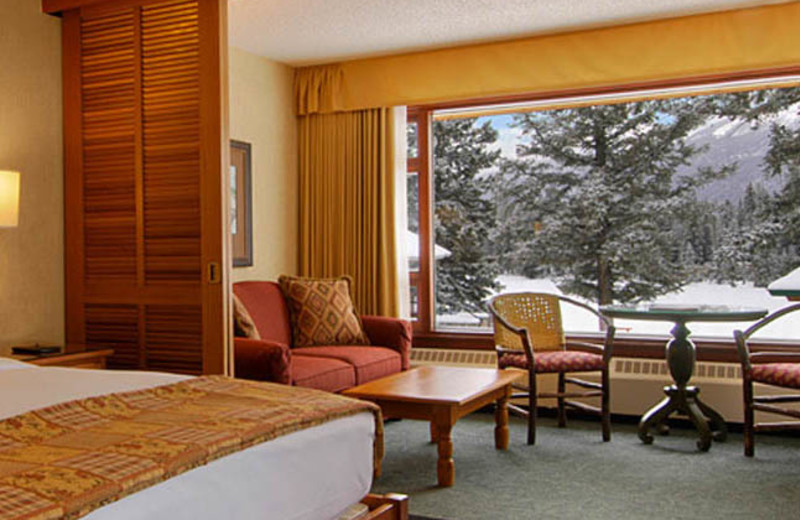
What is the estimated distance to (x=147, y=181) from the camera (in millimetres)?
3977

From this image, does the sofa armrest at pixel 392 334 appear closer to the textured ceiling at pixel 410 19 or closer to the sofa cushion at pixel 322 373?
the sofa cushion at pixel 322 373

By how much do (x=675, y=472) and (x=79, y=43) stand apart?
363 centimetres

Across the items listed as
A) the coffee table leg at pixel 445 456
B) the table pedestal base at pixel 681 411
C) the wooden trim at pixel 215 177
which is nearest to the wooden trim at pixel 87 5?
the wooden trim at pixel 215 177

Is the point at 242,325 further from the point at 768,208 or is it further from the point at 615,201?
the point at 768,208

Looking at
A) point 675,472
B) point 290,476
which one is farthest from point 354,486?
point 675,472

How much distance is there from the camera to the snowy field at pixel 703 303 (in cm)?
505

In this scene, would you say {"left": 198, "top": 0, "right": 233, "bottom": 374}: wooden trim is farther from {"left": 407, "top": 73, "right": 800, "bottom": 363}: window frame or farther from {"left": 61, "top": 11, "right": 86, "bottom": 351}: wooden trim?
{"left": 407, "top": 73, "right": 800, "bottom": 363}: window frame

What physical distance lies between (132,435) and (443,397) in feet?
7.20

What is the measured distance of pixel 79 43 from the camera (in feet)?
13.5

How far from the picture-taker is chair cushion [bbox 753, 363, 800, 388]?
400cm

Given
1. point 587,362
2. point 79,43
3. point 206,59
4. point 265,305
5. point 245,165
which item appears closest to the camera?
point 206,59

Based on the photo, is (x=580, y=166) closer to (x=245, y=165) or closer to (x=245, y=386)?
(x=245, y=165)

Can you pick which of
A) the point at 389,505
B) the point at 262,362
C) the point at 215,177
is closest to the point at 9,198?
the point at 215,177

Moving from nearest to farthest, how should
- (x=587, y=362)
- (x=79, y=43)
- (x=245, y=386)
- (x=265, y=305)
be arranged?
(x=245, y=386)
(x=79, y=43)
(x=587, y=362)
(x=265, y=305)
